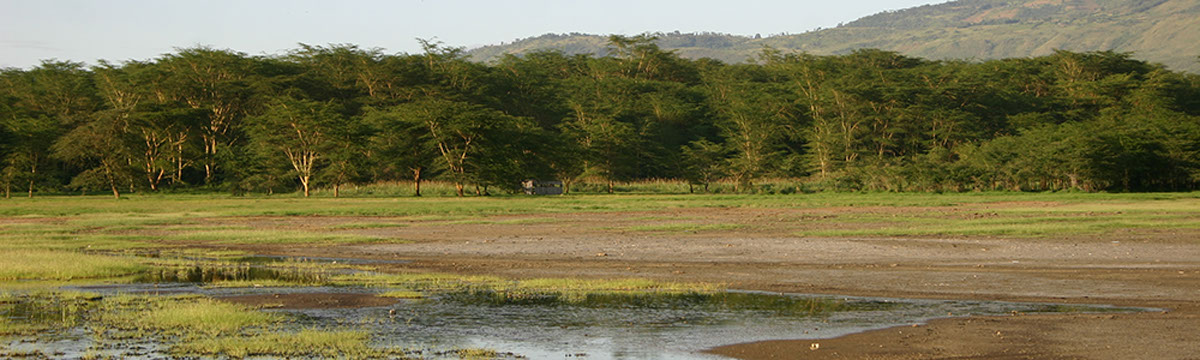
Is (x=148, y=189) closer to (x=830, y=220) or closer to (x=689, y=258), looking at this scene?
(x=830, y=220)

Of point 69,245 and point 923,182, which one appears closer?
point 69,245

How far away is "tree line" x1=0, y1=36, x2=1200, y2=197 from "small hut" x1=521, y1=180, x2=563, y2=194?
6.15 feet

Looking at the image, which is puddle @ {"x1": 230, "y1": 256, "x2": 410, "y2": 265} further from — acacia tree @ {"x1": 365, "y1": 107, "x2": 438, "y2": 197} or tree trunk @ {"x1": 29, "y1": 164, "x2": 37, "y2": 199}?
tree trunk @ {"x1": 29, "y1": 164, "x2": 37, "y2": 199}

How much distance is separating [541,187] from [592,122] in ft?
48.3

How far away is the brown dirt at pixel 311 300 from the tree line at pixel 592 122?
4432 centimetres

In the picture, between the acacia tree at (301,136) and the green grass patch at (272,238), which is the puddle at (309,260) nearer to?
the green grass patch at (272,238)

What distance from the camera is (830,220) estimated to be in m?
34.2


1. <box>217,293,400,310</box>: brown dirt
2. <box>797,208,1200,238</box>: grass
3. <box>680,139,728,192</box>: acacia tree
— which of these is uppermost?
<box>680,139,728,192</box>: acacia tree

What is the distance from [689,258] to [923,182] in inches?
1655

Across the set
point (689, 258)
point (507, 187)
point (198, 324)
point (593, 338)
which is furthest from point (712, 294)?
point (507, 187)

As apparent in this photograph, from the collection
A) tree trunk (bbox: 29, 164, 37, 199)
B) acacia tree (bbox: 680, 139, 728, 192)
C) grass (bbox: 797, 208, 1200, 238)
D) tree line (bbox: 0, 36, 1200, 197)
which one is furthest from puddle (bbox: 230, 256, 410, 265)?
acacia tree (bbox: 680, 139, 728, 192)

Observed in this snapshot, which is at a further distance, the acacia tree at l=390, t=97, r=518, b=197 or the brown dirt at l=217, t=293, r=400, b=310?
the acacia tree at l=390, t=97, r=518, b=197

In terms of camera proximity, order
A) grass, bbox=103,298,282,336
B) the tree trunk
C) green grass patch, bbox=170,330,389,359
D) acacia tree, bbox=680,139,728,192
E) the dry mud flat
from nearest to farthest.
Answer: green grass patch, bbox=170,330,389,359, the dry mud flat, grass, bbox=103,298,282,336, the tree trunk, acacia tree, bbox=680,139,728,192

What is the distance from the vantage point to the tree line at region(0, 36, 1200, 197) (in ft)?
201
